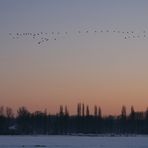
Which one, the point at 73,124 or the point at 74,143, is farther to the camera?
the point at 73,124

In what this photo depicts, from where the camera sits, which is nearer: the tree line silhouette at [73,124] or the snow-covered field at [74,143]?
the snow-covered field at [74,143]

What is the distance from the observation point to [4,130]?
540 ft

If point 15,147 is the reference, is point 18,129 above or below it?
above

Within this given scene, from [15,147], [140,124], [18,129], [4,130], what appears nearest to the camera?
[15,147]

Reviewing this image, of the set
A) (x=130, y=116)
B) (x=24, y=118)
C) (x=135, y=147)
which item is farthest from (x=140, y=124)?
(x=135, y=147)

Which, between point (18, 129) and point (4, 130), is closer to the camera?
point (4, 130)

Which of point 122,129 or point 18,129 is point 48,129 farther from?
point 122,129

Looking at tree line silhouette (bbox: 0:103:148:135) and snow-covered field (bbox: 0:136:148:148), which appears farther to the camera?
tree line silhouette (bbox: 0:103:148:135)

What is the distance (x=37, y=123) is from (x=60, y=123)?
29.7 ft

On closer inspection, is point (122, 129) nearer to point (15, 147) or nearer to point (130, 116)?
point (130, 116)

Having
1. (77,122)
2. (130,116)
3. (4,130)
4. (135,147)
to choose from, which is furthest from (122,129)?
(135,147)

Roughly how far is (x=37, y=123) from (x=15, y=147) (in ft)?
379

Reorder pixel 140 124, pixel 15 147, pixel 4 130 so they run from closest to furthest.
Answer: pixel 15 147 → pixel 4 130 → pixel 140 124

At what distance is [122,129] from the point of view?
194m
